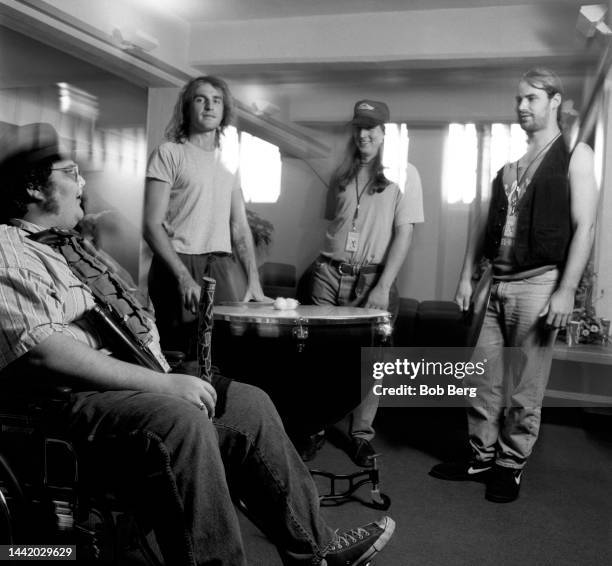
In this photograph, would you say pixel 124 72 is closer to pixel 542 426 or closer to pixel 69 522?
pixel 69 522

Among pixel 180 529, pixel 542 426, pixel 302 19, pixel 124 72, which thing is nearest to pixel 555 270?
pixel 542 426

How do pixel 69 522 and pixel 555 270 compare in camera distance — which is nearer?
pixel 69 522

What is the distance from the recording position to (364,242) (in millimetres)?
2592

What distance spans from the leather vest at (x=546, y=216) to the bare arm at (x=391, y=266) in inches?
16.6

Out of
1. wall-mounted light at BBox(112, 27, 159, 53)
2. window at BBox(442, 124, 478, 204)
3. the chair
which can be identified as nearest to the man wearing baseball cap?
window at BBox(442, 124, 478, 204)

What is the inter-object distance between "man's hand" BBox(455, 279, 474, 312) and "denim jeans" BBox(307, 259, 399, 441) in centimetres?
24

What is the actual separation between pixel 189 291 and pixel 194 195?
375 mm

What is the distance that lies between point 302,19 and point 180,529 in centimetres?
223

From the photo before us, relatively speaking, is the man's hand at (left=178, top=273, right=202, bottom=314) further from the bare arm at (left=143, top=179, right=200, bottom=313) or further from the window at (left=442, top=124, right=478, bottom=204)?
the window at (left=442, top=124, right=478, bottom=204)

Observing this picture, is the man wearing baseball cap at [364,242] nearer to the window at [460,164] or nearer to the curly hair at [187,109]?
the window at [460,164]

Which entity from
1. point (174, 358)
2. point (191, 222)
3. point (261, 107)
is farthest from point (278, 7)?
point (174, 358)

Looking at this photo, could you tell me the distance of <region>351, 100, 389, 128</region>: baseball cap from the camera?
269cm

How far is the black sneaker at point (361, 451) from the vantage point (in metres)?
2.55

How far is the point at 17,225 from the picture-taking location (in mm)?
1470
